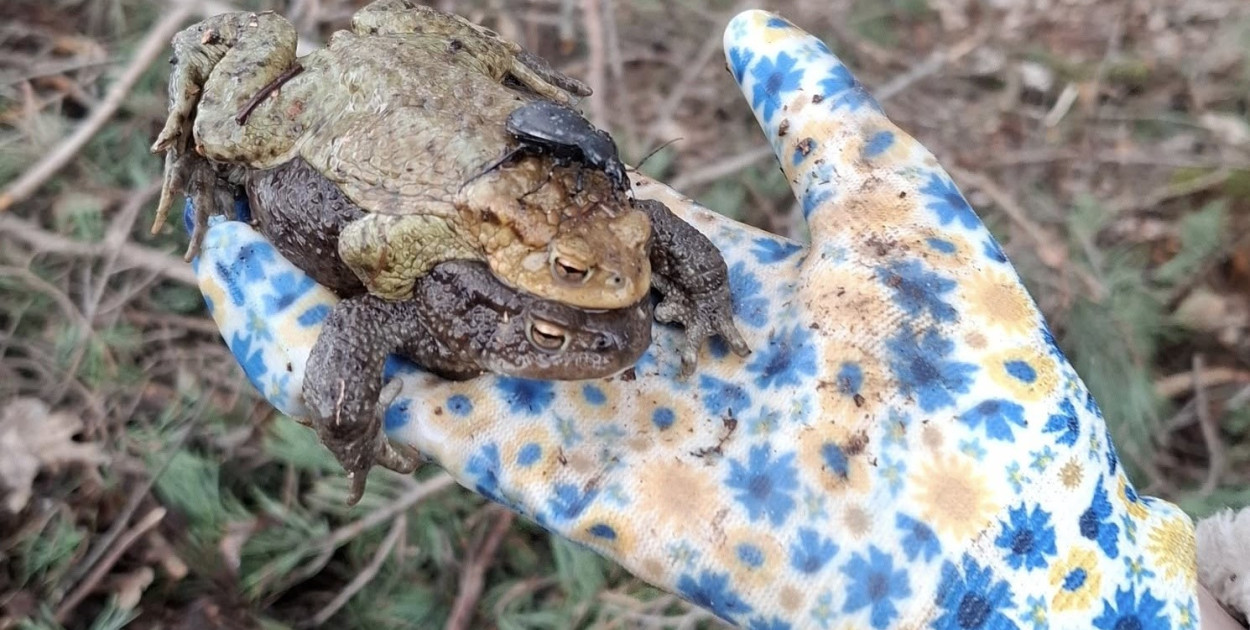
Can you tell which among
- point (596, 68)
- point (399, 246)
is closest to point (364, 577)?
Result: point (399, 246)

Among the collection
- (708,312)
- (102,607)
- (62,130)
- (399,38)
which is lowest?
(102,607)

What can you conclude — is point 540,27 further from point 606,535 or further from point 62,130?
point 606,535

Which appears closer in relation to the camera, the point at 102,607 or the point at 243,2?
the point at 102,607

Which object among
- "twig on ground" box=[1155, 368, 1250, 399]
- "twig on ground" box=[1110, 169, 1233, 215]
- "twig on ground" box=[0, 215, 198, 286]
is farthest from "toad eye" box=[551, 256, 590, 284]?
"twig on ground" box=[1110, 169, 1233, 215]

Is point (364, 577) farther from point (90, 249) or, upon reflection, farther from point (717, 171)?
point (717, 171)

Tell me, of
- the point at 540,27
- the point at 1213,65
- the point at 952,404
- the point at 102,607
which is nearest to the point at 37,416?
the point at 102,607

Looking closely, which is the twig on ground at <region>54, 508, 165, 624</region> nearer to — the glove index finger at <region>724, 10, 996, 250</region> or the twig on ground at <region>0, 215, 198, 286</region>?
the twig on ground at <region>0, 215, 198, 286</region>

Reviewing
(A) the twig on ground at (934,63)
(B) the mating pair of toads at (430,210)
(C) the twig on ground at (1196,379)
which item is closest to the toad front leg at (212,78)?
(B) the mating pair of toads at (430,210)
